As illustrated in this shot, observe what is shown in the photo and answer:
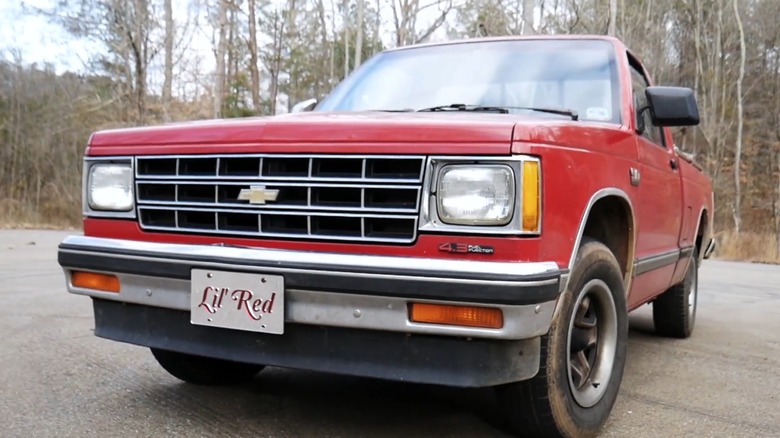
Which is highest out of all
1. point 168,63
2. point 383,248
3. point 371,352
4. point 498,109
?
point 168,63

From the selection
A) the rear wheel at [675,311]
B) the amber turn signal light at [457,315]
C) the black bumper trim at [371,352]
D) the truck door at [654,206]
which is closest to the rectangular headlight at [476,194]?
the amber turn signal light at [457,315]

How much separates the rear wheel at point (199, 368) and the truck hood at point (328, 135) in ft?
3.46

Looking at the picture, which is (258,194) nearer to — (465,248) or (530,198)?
(465,248)

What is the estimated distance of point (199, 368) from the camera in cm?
337

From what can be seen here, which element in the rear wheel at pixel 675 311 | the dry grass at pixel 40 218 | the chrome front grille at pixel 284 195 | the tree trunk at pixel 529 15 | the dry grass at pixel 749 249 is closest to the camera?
the chrome front grille at pixel 284 195

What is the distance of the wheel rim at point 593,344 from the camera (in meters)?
2.73

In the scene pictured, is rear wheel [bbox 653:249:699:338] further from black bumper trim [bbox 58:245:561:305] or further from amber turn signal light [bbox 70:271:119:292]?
amber turn signal light [bbox 70:271:119:292]

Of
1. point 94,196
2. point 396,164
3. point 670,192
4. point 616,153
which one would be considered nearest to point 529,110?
point 616,153

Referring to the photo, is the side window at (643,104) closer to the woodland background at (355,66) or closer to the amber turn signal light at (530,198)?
the amber turn signal light at (530,198)

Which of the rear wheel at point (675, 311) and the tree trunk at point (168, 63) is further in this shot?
the tree trunk at point (168, 63)

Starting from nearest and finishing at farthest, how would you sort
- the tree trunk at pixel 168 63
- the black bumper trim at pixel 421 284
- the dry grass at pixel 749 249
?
the black bumper trim at pixel 421 284 → the dry grass at pixel 749 249 → the tree trunk at pixel 168 63

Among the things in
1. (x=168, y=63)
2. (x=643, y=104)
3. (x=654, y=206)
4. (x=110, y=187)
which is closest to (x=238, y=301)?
(x=110, y=187)

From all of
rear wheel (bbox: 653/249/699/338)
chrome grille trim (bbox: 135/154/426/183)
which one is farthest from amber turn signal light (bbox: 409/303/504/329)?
rear wheel (bbox: 653/249/699/338)

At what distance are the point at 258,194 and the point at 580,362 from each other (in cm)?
144
